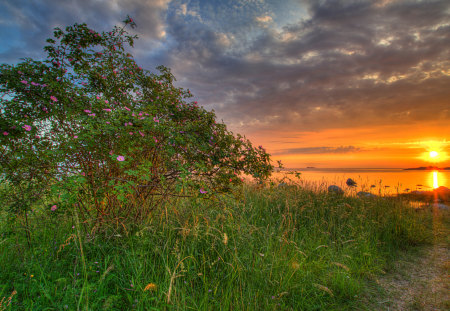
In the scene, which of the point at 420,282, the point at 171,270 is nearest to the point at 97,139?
the point at 171,270

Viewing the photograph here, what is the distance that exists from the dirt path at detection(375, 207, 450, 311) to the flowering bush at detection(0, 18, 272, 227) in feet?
8.24

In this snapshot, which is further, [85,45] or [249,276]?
[85,45]

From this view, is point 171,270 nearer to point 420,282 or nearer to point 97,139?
point 97,139

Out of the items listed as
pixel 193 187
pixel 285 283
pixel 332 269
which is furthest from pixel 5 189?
pixel 332 269

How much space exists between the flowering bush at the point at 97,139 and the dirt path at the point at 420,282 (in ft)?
8.24

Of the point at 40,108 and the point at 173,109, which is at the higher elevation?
the point at 173,109

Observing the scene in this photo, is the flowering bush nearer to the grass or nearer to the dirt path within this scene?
the grass

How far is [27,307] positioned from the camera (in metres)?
1.89

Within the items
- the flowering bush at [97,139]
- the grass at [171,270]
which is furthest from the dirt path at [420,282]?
the flowering bush at [97,139]

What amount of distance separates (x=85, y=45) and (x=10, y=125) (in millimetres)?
1682

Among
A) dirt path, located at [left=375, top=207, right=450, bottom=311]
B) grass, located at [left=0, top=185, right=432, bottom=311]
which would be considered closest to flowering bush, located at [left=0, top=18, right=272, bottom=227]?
grass, located at [left=0, top=185, right=432, bottom=311]

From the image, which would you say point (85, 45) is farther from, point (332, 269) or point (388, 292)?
point (388, 292)

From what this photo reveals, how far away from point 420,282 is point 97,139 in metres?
5.42

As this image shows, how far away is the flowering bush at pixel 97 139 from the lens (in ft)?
8.99
